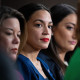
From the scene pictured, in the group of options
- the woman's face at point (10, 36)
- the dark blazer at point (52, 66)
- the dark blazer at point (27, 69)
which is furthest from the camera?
the dark blazer at point (52, 66)

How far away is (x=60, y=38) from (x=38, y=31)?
0.95 ft

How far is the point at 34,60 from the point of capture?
109 centimetres

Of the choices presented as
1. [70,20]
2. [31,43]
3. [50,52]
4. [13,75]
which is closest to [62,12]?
[70,20]

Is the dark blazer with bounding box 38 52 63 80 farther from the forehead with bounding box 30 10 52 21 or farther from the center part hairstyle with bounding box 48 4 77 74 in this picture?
the forehead with bounding box 30 10 52 21

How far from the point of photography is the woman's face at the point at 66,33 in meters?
1.29

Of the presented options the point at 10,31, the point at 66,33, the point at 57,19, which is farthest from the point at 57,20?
the point at 10,31

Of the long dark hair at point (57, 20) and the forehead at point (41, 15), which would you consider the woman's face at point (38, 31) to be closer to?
the forehead at point (41, 15)

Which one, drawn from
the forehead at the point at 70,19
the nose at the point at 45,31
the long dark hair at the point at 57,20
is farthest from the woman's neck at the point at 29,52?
the forehead at the point at 70,19

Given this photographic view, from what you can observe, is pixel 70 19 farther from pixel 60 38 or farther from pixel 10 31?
pixel 10 31

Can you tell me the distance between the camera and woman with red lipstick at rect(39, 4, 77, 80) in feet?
4.20

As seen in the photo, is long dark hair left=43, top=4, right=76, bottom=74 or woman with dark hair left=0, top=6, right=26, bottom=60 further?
long dark hair left=43, top=4, right=76, bottom=74

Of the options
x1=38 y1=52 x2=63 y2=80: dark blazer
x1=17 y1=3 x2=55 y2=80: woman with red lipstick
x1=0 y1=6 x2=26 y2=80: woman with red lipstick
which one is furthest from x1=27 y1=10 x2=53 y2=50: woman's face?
x1=38 y1=52 x2=63 y2=80: dark blazer

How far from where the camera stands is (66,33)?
1293 millimetres

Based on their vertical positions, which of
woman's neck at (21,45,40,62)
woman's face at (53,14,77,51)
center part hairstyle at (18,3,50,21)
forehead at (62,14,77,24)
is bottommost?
woman's neck at (21,45,40,62)
